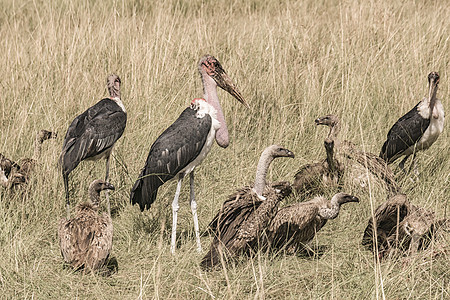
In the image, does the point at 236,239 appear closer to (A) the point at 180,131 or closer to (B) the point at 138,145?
(A) the point at 180,131

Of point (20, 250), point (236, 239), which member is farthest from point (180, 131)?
point (20, 250)

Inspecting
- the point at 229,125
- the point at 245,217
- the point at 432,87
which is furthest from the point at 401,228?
the point at 229,125

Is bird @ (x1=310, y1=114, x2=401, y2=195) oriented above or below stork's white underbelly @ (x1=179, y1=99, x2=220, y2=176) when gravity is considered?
below

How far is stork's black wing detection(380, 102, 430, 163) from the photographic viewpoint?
21.9ft

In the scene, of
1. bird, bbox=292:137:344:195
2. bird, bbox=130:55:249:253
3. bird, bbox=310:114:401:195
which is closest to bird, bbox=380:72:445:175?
bird, bbox=310:114:401:195

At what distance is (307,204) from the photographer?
511cm

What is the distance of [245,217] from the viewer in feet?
16.4

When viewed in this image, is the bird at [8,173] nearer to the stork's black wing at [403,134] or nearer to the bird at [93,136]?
the bird at [93,136]

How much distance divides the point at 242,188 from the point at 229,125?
1857mm

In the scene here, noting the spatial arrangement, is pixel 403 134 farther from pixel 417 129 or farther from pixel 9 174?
pixel 9 174

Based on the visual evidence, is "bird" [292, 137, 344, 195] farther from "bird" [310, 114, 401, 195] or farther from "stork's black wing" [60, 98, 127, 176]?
"stork's black wing" [60, 98, 127, 176]

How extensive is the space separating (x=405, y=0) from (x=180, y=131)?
5759mm

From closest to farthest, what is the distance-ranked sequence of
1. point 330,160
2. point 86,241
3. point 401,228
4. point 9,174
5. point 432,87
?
point 86,241
point 401,228
point 9,174
point 330,160
point 432,87

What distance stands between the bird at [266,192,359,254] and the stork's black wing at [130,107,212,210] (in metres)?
0.92
